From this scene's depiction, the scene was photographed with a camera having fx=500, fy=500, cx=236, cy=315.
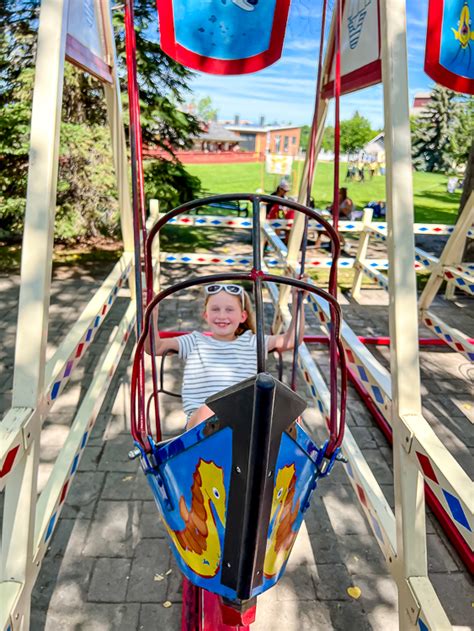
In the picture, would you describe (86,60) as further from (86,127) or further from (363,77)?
(86,127)

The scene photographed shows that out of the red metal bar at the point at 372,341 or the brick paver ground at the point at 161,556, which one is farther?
the red metal bar at the point at 372,341

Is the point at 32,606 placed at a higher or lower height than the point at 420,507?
lower

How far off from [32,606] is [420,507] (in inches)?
71.1

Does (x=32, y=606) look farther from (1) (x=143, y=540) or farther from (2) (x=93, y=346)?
(2) (x=93, y=346)

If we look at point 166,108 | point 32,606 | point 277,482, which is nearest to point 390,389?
point 277,482

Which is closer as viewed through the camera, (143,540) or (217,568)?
(217,568)

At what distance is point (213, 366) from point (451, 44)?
2.17 m

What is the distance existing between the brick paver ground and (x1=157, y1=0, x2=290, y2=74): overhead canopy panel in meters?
2.56

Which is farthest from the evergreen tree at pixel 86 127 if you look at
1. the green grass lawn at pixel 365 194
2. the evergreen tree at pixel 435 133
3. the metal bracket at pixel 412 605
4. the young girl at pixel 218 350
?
the evergreen tree at pixel 435 133

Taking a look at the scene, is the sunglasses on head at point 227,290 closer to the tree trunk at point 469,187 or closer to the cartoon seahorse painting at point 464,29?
the cartoon seahorse painting at point 464,29

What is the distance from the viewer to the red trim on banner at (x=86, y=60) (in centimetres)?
250

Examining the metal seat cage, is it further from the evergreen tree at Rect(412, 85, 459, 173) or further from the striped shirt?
the evergreen tree at Rect(412, 85, 459, 173)

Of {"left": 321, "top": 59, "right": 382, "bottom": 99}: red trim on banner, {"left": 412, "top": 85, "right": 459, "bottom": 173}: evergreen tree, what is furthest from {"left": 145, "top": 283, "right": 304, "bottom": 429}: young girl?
{"left": 412, "top": 85, "right": 459, "bottom": 173}: evergreen tree

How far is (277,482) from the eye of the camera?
5.29ft
